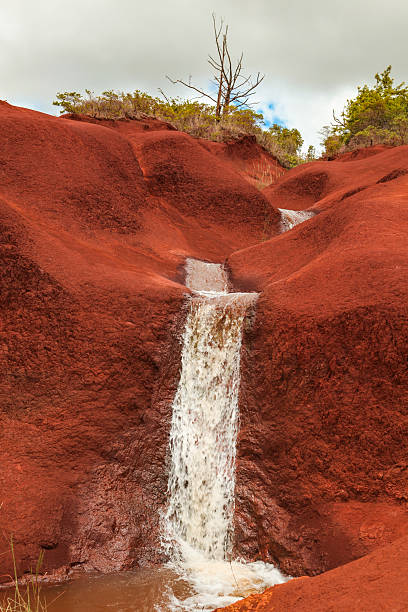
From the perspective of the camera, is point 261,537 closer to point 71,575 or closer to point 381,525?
point 381,525

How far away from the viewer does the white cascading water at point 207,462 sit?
4.78 m

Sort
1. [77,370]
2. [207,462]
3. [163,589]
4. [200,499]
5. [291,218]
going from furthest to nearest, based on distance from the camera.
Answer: [291,218]
[77,370]
[207,462]
[200,499]
[163,589]

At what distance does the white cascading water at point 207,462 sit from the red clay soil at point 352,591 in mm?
1499

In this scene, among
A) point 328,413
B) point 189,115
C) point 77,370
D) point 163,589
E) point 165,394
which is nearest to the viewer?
point 163,589

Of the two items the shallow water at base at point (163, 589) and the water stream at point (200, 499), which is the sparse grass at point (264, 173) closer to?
the water stream at point (200, 499)

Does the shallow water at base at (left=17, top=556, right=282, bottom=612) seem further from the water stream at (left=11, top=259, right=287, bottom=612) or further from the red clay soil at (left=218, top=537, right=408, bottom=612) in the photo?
the red clay soil at (left=218, top=537, right=408, bottom=612)

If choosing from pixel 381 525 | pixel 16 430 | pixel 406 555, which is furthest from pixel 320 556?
pixel 16 430

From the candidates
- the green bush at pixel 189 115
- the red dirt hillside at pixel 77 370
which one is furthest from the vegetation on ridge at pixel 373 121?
the red dirt hillside at pixel 77 370

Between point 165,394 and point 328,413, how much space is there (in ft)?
7.33

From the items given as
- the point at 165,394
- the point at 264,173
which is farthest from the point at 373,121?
the point at 165,394

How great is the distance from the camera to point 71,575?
4.84 m

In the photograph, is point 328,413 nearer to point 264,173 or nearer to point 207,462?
point 207,462

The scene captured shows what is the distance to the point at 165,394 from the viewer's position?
634 centimetres

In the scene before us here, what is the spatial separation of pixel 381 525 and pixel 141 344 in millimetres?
3676
